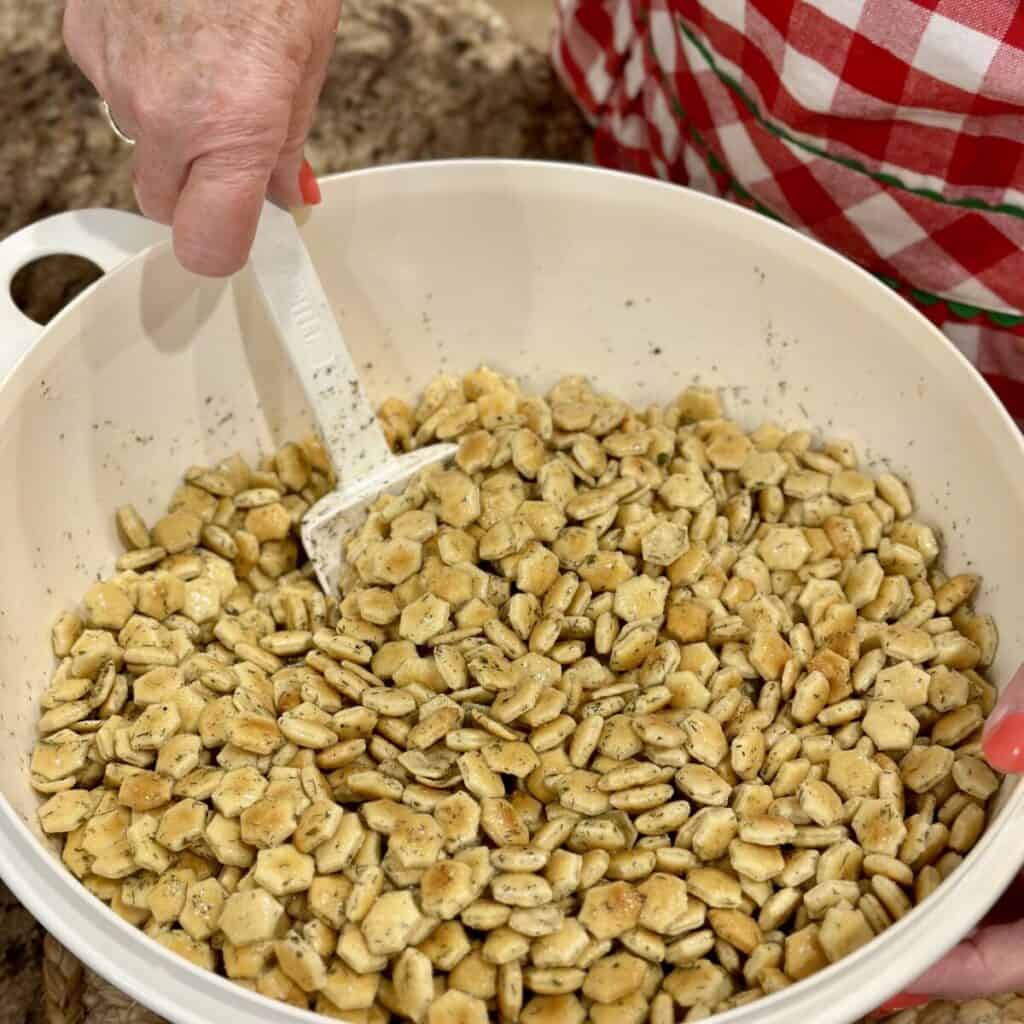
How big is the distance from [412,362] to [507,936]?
45 cm

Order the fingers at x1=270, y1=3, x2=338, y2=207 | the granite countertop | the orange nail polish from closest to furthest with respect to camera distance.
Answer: the orange nail polish → the fingers at x1=270, y1=3, x2=338, y2=207 → the granite countertop

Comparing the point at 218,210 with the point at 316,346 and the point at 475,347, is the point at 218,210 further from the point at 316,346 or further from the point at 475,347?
the point at 475,347

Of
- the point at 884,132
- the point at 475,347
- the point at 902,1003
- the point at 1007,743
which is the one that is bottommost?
the point at 902,1003

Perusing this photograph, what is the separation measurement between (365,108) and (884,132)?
54 cm

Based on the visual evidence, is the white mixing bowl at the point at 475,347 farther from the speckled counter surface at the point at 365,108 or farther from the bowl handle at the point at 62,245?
the speckled counter surface at the point at 365,108

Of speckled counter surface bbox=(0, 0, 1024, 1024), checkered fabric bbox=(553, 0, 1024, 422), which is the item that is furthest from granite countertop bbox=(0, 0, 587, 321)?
checkered fabric bbox=(553, 0, 1024, 422)

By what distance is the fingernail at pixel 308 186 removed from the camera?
29.6 inches

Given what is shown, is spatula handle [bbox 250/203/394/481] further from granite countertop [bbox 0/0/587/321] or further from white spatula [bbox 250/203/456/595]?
granite countertop [bbox 0/0/587/321]

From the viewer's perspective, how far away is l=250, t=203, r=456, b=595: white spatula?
743mm

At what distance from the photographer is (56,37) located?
1.10 metres

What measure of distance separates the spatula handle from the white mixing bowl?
77 mm

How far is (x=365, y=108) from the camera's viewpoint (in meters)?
1.15

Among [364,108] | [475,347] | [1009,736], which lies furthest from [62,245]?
[1009,736]

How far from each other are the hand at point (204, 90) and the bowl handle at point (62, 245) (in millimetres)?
122
